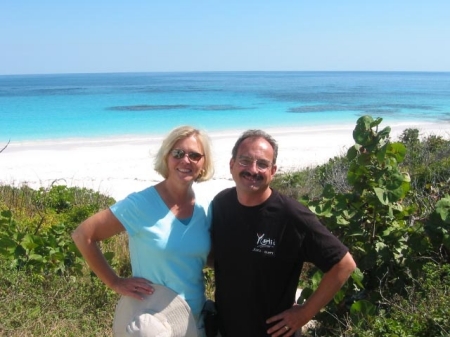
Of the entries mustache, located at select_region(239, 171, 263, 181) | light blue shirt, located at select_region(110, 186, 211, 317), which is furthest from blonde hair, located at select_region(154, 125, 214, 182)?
mustache, located at select_region(239, 171, 263, 181)

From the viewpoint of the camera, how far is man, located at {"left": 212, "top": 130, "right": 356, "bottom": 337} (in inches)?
101

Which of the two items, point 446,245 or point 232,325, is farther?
point 446,245

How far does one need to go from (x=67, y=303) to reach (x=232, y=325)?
2.01 m

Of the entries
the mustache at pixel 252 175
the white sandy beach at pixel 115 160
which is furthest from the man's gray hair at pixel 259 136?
the white sandy beach at pixel 115 160

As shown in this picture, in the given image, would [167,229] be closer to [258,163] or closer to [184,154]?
[184,154]

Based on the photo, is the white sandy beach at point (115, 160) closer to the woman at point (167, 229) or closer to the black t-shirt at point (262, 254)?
the woman at point (167, 229)

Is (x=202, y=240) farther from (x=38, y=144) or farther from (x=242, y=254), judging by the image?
(x=38, y=144)

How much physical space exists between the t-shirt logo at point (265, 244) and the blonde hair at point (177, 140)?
62cm

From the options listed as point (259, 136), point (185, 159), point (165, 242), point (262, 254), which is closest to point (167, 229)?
point (165, 242)

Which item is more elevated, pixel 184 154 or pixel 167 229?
pixel 184 154

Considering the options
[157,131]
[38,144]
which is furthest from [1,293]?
[157,131]

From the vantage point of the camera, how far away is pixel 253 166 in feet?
8.68

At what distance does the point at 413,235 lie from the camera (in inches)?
154

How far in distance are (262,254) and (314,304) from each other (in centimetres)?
38
